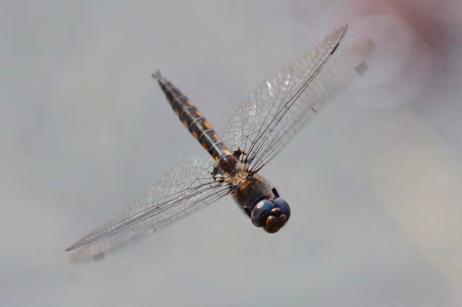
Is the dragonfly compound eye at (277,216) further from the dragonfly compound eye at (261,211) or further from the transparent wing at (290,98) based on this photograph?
the transparent wing at (290,98)

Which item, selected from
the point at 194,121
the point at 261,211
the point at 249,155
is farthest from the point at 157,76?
the point at 261,211

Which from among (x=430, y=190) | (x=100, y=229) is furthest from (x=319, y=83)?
(x=100, y=229)

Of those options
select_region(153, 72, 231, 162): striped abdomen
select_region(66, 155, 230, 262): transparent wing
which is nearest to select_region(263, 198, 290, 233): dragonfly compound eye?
select_region(66, 155, 230, 262): transparent wing

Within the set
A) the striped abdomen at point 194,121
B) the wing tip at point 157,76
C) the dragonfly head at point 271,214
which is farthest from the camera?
the wing tip at point 157,76

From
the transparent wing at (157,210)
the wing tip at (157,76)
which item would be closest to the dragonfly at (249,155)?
the transparent wing at (157,210)

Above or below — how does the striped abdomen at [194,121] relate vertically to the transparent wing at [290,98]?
above

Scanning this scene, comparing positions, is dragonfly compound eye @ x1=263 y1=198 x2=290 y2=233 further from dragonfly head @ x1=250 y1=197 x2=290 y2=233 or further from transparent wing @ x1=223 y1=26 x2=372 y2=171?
transparent wing @ x1=223 y1=26 x2=372 y2=171

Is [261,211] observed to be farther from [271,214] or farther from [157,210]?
[157,210]
